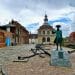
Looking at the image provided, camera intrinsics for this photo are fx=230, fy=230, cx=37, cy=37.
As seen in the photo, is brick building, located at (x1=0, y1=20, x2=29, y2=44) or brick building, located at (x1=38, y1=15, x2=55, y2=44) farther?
brick building, located at (x1=38, y1=15, x2=55, y2=44)

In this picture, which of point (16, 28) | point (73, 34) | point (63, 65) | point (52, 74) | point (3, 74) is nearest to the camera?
point (3, 74)

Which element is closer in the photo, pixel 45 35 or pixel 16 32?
pixel 16 32

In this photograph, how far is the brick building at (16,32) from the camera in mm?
68481

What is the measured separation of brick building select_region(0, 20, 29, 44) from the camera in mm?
68481

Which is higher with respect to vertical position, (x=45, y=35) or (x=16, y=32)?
(x=16, y=32)

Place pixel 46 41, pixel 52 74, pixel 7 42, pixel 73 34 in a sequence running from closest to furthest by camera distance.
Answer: pixel 52 74 < pixel 7 42 < pixel 73 34 < pixel 46 41

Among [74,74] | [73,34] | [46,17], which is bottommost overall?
[74,74]

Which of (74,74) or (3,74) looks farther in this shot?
(74,74)

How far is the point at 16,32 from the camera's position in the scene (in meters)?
74.1

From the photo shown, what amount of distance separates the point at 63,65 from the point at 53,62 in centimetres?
77

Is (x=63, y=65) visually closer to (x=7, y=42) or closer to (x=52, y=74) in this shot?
(x=52, y=74)

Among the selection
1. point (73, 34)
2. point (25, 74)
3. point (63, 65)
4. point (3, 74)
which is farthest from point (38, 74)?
point (73, 34)

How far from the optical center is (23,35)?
83.1 meters

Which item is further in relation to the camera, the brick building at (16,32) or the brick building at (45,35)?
the brick building at (45,35)
